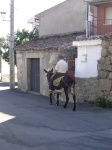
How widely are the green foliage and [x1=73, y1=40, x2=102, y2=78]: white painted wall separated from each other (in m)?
1.04

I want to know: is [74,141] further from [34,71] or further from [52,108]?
[34,71]

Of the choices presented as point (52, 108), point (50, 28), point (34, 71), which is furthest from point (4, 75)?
point (52, 108)

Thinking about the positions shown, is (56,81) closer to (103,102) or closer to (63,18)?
(103,102)

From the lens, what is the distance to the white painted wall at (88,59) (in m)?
12.2

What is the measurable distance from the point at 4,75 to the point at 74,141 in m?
27.1

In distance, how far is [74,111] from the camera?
35.9ft

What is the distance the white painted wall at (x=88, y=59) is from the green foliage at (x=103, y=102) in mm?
1039

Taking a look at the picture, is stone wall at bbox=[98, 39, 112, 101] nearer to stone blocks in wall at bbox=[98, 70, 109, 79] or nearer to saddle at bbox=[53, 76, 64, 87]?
stone blocks in wall at bbox=[98, 70, 109, 79]

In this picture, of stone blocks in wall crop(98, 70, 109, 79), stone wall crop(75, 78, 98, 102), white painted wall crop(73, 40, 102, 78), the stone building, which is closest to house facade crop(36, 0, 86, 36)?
the stone building

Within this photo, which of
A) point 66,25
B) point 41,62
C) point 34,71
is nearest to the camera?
point 41,62

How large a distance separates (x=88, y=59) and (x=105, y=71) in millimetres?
1081

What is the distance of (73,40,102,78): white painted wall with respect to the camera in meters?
12.2

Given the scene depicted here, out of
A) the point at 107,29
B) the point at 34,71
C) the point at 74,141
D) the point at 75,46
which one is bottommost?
the point at 74,141

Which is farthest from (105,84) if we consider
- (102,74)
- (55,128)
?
(55,128)
